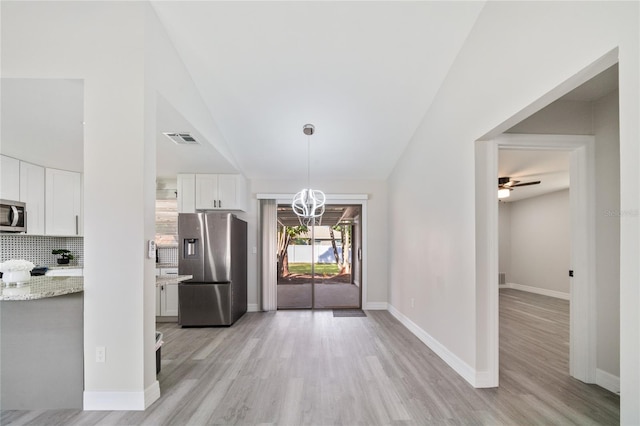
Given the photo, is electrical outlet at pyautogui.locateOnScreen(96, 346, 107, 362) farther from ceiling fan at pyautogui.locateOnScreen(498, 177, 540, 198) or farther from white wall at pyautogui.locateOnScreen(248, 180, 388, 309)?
ceiling fan at pyautogui.locateOnScreen(498, 177, 540, 198)

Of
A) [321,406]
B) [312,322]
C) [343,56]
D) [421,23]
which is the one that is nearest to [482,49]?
[421,23]

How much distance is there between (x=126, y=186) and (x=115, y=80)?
2.71ft

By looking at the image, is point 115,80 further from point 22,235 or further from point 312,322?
point 312,322

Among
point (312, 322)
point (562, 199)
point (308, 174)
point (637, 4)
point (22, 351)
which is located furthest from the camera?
point (562, 199)

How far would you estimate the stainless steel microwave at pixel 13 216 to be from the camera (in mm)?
3580

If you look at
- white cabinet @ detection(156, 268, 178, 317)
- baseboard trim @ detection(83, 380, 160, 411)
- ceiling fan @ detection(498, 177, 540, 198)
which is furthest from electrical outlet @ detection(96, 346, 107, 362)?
ceiling fan @ detection(498, 177, 540, 198)

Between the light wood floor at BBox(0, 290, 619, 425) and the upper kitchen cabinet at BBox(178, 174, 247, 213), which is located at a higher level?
the upper kitchen cabinet at BBox(178, 174, 247, 213)

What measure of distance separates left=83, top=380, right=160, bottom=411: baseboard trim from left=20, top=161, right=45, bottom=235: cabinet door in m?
2.98

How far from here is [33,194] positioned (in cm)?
406

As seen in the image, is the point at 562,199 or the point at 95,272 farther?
the point at 562,199

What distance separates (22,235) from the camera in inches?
164

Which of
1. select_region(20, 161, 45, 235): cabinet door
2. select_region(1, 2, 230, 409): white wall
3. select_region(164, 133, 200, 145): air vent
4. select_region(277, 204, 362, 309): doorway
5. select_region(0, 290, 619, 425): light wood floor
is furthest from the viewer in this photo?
select_region(277, 204, 362, 309): doorway

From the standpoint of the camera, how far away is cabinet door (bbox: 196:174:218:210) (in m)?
5.04

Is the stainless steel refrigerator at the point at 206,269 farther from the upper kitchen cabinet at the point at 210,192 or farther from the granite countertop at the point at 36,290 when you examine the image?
the granite countertop at the point at 36,290
